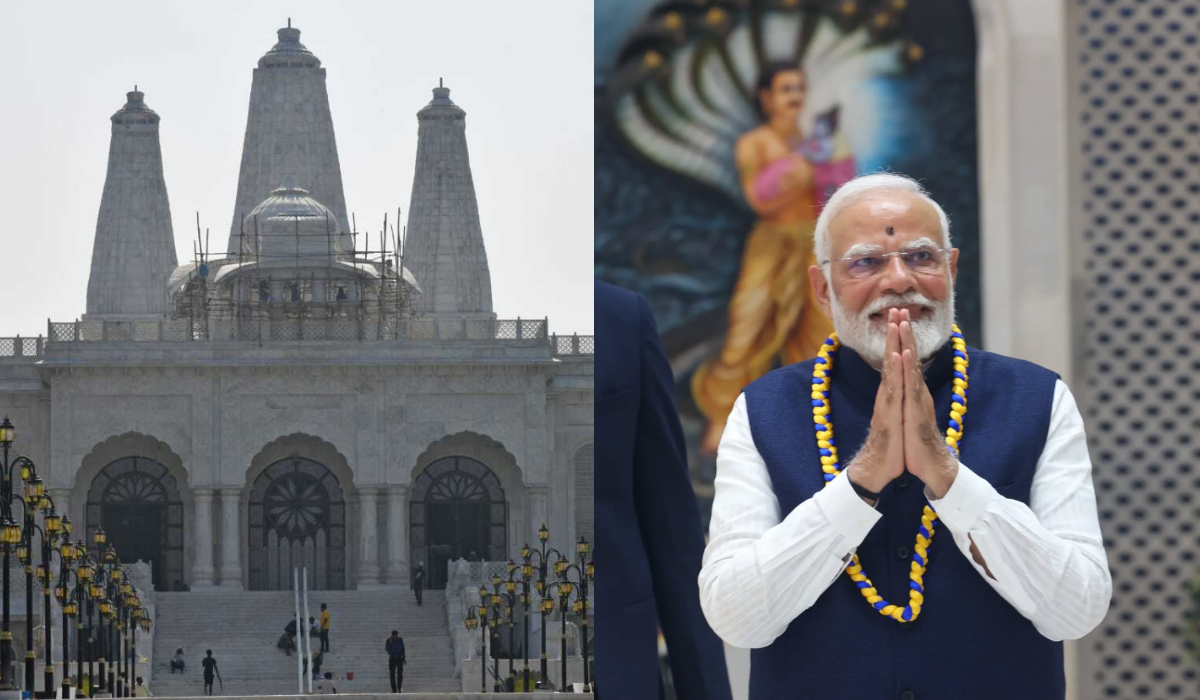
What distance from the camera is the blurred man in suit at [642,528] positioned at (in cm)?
364

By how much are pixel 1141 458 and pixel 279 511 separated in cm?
2766

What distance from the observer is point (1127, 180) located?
4227 millimetres

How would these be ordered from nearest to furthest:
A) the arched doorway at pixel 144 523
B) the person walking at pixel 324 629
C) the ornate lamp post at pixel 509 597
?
the ornate lamp post at pixel 509 597 < the person walking at pixel 324 629 < the arched doorway at pixel 144 523

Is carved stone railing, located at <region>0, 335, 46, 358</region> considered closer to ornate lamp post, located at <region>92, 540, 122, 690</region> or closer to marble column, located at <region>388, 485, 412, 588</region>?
ornate lamp post, located at <region>92, 540, 122, 690</region>

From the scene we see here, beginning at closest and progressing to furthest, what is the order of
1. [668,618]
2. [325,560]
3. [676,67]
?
[668,618] < [676,67] < [325,560]

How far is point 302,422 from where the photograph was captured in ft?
102

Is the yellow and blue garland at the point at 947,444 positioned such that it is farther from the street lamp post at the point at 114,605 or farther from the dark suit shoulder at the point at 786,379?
the street lamp post at the point at 114,605

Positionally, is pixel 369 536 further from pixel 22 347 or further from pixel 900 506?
pixel 900 506

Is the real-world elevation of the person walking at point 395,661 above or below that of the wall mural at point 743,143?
below

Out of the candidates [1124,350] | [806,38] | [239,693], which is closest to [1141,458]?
[1124,350]

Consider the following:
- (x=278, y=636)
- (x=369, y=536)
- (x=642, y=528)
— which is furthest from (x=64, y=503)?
(x=642, y=528)

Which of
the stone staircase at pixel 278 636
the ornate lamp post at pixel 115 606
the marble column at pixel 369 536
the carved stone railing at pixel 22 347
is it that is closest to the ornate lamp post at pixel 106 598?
the ornate lamp post at pixel 115 606

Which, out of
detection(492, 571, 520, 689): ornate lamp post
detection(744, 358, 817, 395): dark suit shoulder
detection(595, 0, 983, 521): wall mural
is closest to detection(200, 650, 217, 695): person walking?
detection(492, 571, 520, 689): ornate lamp post

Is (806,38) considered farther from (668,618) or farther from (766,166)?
(668,618)
